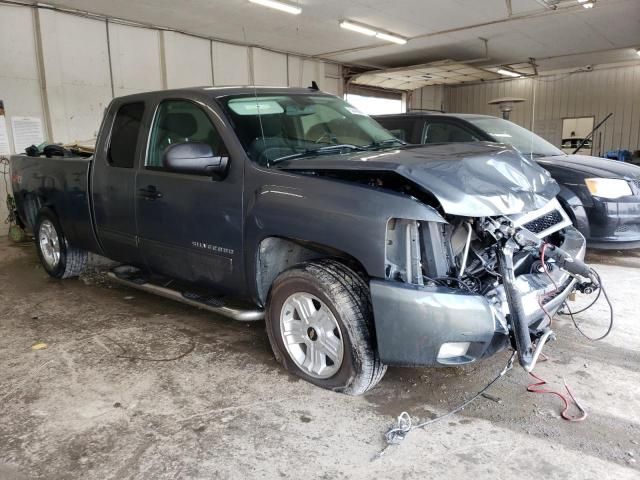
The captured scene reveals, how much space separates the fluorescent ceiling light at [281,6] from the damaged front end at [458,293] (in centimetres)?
760

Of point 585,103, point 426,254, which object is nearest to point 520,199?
point 426,254

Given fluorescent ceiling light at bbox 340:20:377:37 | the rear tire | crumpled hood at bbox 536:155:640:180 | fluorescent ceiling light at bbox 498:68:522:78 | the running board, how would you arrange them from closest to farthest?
the running board → the rear tire → crumpled hood at bbox 536:155:640:180 → fluorescent ceiling light at bbox 340:20:377:37 → fluorescent ceiling light at bbox 498:68:522:78

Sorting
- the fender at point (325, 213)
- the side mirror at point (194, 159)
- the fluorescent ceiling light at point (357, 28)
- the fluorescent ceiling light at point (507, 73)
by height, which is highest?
the fluorescent ceiling light at point (357, 28)

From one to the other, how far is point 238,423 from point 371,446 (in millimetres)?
695

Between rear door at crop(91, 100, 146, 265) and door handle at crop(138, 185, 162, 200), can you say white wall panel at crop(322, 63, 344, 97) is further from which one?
door handle at crop(138, 185, 162, 200)

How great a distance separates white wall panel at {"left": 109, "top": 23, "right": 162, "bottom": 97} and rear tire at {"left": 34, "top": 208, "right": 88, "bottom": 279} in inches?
217

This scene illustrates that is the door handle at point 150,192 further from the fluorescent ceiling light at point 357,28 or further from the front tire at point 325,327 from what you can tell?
the fluorescent ceiling light at point 357,28

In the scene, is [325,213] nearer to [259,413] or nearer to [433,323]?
[433,323]

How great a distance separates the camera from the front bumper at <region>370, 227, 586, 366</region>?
233 cm

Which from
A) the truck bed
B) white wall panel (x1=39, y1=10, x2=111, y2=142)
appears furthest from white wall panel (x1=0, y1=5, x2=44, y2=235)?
the truck bed

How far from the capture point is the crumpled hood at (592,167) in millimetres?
5074

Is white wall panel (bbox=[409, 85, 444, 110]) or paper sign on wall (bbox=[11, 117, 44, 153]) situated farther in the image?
white wall panel (bbox=[409, 85, 444, 110])

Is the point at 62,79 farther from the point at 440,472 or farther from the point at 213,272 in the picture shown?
the point at 440,472

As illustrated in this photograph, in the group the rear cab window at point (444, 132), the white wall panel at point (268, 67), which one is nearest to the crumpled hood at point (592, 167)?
the rear cab window at point (444, 132)
